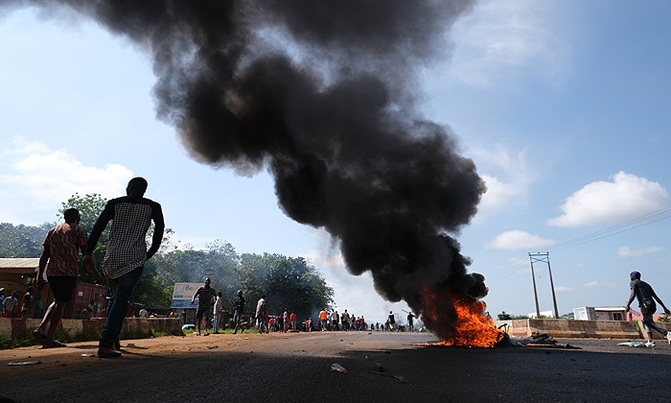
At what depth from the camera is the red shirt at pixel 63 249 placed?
538 cm

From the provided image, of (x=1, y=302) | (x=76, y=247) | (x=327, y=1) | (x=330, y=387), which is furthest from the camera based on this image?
(x=1, y=302)

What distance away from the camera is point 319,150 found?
39.9 ft

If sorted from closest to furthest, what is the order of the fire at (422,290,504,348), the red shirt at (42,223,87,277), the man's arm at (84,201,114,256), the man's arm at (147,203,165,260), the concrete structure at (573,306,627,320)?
the man's arm at (84,201,114,256) → the man's arm at (147,203,165,260) → the red shirt at (42,223,87,277) → the fire at (422,290,504,348) → the concrete structure at (573,306,627,320)

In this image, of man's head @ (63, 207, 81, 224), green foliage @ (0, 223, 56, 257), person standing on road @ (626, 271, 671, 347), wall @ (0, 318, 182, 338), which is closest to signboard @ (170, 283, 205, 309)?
wall @ (0, 318, 182, 338)

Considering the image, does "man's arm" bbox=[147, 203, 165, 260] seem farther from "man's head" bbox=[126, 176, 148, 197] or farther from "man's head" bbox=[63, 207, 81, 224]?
"man's head" bbox=[63, 207, 81, 224]

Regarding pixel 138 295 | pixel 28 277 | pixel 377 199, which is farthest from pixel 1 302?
pixel 138 295

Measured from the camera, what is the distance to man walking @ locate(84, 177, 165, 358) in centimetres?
407

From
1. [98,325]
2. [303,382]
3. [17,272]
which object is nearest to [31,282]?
[17,272]

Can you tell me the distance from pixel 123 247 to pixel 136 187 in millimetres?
760

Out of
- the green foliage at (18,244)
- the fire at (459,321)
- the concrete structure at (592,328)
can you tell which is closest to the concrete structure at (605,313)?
the concrete structure at (592,328)

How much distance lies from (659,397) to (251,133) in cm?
1142

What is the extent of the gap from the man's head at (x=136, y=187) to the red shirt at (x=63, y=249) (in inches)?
64.2

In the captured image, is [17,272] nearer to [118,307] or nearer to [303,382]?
[118,307]

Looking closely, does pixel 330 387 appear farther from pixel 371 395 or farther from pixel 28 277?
pixel 28 277
